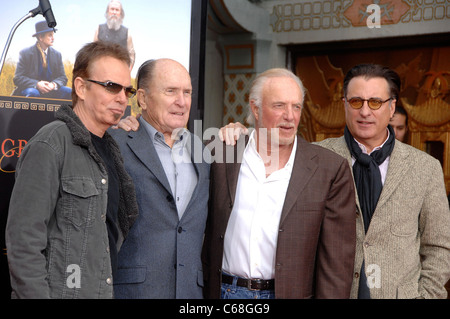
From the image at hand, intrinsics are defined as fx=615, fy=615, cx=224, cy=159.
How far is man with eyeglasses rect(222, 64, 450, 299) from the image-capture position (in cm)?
255

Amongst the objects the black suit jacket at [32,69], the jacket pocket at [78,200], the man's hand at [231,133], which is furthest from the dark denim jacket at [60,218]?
the black suit jacket at [32,69]

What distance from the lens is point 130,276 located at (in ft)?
7.93

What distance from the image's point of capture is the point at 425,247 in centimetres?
271

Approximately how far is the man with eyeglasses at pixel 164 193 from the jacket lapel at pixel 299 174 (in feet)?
1.16

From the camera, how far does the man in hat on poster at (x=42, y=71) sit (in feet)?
9.43

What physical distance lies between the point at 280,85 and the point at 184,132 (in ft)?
1.50

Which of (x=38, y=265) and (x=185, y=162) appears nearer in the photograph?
(x=38, y=265)

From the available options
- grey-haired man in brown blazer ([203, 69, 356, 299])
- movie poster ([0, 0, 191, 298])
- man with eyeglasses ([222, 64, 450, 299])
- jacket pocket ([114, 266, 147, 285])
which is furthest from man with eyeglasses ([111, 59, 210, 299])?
movie poster ([0, 0, 191, 298])

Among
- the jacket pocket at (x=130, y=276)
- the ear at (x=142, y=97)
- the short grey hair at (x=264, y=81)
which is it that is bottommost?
the jacket pocket at (x=130, y=276)

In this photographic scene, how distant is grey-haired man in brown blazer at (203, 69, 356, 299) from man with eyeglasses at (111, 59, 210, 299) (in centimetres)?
10

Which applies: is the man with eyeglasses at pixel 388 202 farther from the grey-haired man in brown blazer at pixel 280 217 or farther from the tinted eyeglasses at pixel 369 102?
the grey-haired man in brown blazer at pixel 280 217

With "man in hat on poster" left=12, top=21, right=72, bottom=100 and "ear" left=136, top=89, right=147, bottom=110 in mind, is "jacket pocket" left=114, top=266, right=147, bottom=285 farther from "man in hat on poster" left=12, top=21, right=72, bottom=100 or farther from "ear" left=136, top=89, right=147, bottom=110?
"man in hat on poster" left=12, top=21, right=72, bottom=100
